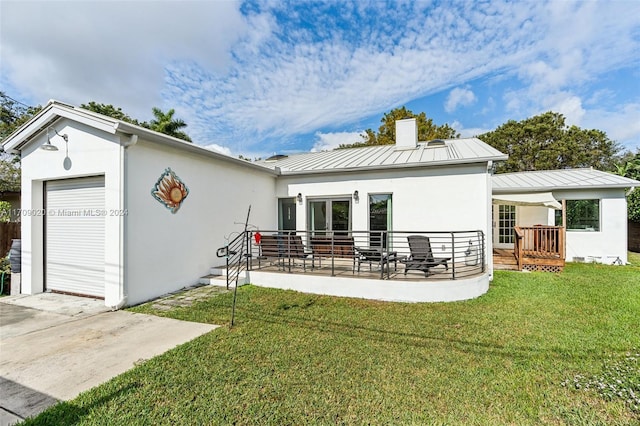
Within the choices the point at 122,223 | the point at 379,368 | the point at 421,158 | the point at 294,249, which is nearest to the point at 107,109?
the point at 122,223

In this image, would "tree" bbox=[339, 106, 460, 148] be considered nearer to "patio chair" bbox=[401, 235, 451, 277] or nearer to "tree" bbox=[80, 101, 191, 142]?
"tree" bbox=[80, 101, 191, 142]

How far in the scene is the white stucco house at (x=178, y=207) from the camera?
→ 6516 millimetres

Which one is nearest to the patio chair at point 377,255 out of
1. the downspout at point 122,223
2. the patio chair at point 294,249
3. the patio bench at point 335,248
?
the patio bench at point 335,248

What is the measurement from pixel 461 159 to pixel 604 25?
5833 mm

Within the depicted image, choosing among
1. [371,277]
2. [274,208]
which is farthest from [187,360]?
[274,208]

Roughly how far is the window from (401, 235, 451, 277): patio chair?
373 inches

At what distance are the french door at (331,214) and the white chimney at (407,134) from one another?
4069 millimetres

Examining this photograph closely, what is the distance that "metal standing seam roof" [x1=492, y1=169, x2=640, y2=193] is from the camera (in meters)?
12.1

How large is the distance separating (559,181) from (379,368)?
14443mm

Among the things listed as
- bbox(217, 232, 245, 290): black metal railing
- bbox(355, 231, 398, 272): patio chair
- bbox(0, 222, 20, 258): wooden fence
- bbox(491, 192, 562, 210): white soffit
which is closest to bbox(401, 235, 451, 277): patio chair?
bbox(355, 231, 398, 272): patio chair

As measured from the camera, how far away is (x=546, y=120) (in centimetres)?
2741

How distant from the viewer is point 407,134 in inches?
493

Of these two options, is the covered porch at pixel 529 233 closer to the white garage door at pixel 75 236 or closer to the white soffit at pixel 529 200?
the white soffit at pixel 529 200

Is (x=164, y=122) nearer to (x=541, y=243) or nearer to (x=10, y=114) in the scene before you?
(x=10, y=114)
